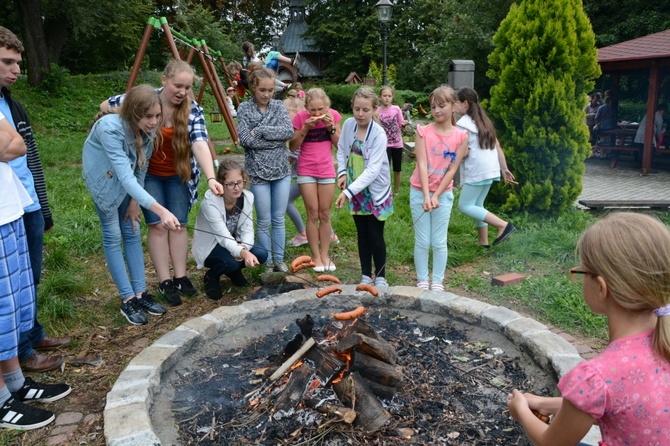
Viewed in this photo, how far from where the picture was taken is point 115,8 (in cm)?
1889

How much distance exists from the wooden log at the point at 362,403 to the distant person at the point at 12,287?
159 centimetres

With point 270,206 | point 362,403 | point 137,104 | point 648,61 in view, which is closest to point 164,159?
point 137,104

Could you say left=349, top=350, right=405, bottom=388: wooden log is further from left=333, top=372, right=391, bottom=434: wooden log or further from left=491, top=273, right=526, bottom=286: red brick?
left=491, top=273, right=526, bottom=286: red brick

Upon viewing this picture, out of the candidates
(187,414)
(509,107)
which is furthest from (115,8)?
(187,414)

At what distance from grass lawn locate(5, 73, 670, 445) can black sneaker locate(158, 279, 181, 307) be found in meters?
0.08

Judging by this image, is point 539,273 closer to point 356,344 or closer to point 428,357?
point 428,357

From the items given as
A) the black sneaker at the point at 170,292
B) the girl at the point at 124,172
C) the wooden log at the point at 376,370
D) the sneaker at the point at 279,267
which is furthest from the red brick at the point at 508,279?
the girl at the point at 124,172

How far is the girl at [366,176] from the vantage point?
4145mm

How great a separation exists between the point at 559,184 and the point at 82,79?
703 inches

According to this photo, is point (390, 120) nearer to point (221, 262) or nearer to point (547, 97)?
point (547, 97)

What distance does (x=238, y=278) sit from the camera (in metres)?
4.61

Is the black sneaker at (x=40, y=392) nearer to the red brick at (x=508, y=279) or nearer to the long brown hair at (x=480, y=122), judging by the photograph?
the red brick at (x=508, y=279)

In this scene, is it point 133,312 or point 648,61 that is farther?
point 648,61

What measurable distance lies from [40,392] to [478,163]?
Result: 424 centimetres
